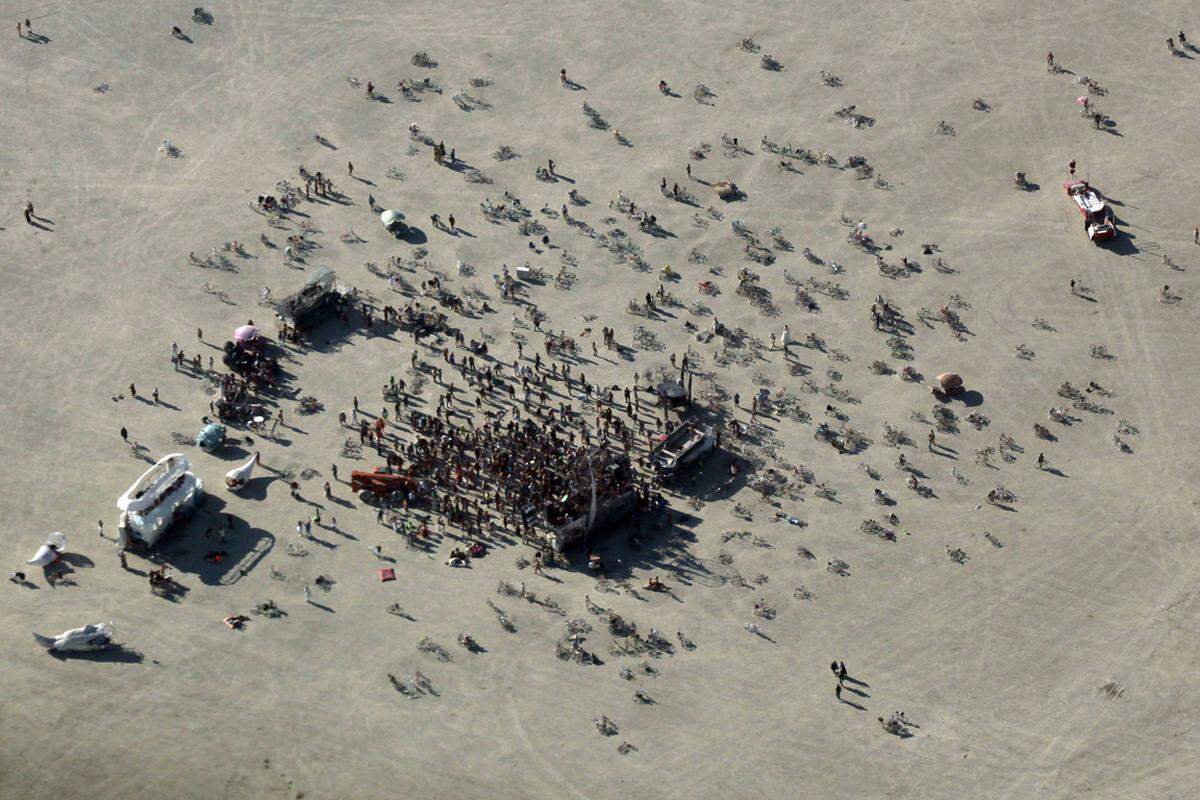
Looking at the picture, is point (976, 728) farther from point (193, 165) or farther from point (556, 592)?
point (193, 165)

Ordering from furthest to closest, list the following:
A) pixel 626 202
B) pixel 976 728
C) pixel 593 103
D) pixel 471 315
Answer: pixel 593 103 < pixel 626 202 < pixel 471 315 < pixel 976 728

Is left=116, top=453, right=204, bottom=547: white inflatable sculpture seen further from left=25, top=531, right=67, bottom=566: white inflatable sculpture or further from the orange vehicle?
the orange vehicle

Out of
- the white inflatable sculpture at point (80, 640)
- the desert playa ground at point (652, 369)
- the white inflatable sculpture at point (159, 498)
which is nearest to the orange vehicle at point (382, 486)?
the desert playa ground at point (652, 369)

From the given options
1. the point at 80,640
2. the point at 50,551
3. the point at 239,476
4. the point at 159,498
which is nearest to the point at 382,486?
the point at 239,476

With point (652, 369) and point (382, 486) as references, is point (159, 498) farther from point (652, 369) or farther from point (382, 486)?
point (652, 369)

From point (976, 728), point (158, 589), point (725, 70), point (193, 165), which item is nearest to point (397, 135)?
point (193, 165)

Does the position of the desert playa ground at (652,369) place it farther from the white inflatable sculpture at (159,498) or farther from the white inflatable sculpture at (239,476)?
the white inflatable sculpture at (159,498)
